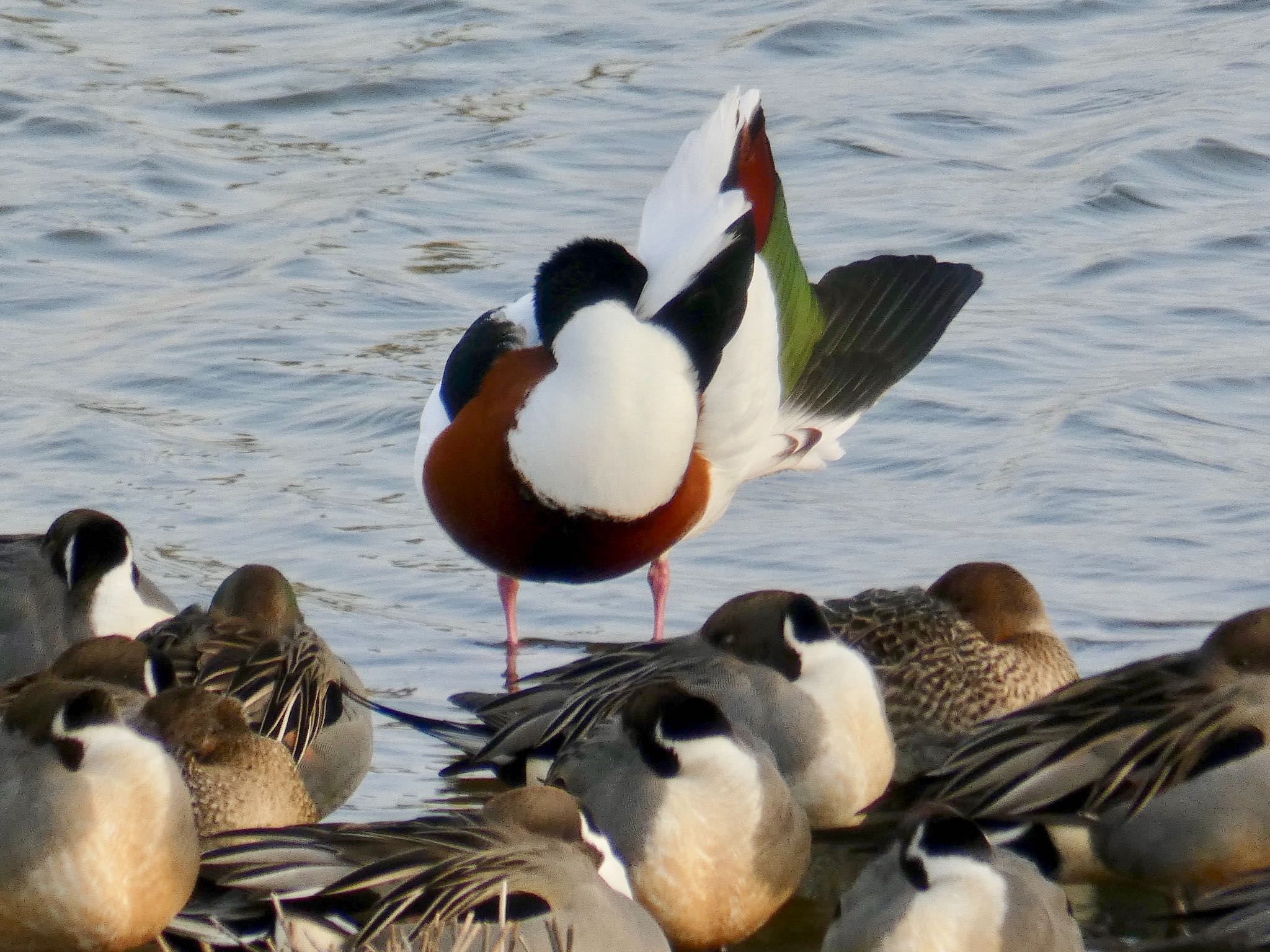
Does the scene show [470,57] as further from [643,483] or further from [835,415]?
[643,483]

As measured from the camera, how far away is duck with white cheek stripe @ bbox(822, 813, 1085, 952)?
391 cm

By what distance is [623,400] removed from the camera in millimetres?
5941

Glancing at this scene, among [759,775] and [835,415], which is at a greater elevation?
[759,775]

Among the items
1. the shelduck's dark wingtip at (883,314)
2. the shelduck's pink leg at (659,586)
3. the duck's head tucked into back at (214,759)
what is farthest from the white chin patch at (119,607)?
the shelduck's dark wingtip at (883,314)

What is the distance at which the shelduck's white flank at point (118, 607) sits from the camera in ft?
18.5

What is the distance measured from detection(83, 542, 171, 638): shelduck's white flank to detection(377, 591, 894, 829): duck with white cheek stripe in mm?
730

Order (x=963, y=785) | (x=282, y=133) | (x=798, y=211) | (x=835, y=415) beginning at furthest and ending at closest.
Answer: (x=282, y=133)
(x=798, y=211)
(x=835, y=415)
(x=963, y=785)

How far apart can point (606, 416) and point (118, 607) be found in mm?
1252

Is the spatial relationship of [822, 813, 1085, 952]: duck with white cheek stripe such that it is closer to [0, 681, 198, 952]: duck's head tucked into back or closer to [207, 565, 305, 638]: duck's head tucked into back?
[0, 681, 198, 952]: duck's head tucked into back

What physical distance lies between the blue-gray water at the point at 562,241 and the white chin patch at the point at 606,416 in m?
0.66

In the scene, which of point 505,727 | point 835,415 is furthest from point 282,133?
point 505,727

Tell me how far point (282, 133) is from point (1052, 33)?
4481mm

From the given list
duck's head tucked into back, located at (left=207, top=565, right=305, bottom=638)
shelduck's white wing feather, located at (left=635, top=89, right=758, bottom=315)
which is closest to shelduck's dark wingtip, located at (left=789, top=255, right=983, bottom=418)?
shelduck's white wing feather, located at (left=635, top=89, right=758, bottom=315)

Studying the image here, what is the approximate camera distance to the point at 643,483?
6074 millimetres
